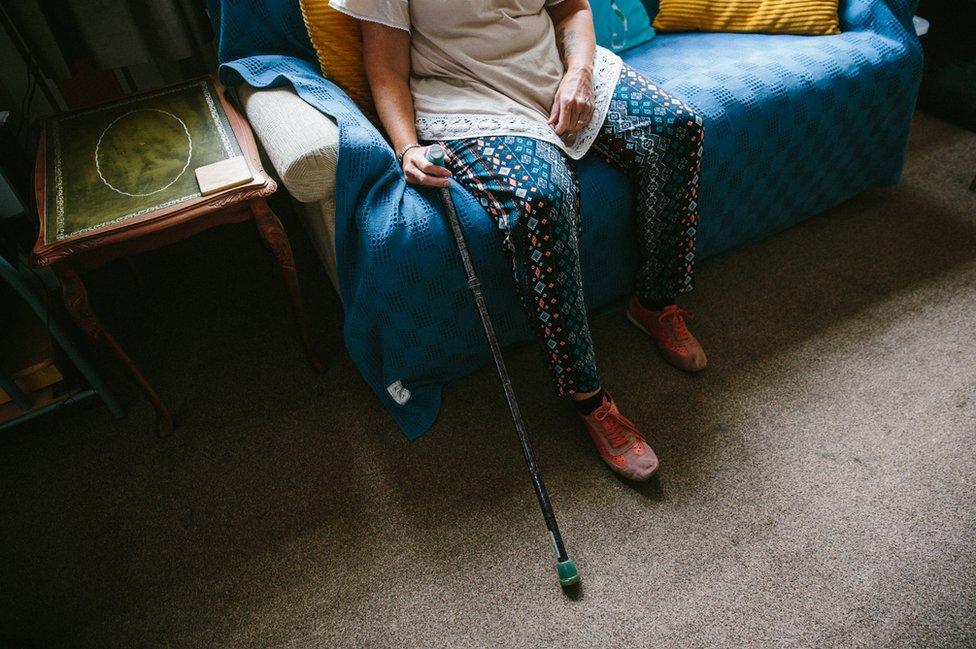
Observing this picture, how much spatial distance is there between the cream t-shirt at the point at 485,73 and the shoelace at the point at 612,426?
1.76 feet

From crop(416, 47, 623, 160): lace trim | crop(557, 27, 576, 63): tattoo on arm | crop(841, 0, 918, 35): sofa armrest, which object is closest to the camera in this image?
crop(416, 47, 623, 160): lace trim

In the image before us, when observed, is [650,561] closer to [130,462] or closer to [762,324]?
[762,324]

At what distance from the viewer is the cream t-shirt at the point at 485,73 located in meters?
1.20

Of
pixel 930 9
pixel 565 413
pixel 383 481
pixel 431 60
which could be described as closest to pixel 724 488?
pixel 565 413

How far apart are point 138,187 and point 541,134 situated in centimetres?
80

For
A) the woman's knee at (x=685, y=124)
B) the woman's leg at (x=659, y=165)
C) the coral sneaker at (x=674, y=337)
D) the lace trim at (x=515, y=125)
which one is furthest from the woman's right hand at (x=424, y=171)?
the coral sneaker at (x=674, y=337)

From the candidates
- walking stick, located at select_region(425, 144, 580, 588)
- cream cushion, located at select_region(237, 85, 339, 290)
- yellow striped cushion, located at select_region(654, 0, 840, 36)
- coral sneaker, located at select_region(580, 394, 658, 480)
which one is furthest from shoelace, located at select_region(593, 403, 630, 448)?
yellow striped cushion, located at select_region(654, 0, 840, 36)

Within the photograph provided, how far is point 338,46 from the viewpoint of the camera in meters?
1.28

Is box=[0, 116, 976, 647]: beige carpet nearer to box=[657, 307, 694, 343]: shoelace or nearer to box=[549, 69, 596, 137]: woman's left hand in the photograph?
box=[657, 307, 694, 343]: shoelace

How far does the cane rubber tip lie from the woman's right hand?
73 centimetres

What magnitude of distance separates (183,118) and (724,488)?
1.41 m

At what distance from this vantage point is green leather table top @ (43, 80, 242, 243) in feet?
3.66

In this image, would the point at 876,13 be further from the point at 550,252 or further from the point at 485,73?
the point at 550,252

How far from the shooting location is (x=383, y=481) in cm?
127
